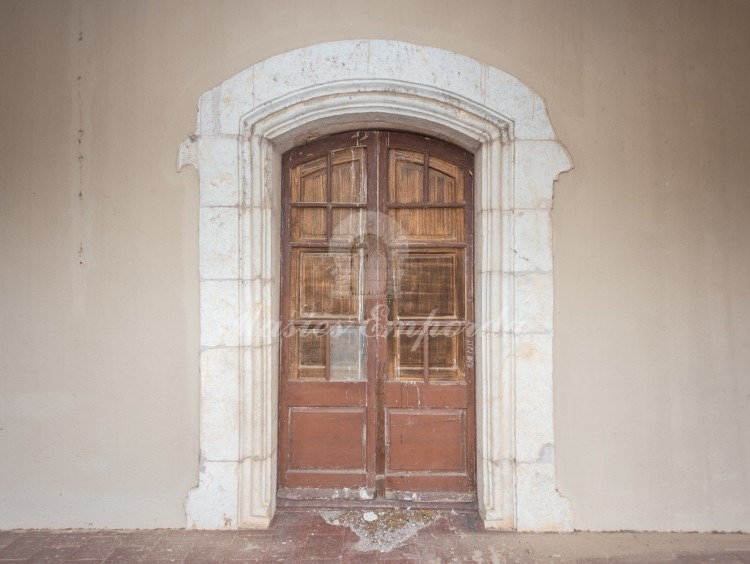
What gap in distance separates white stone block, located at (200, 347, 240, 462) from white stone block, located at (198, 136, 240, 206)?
3.04ft

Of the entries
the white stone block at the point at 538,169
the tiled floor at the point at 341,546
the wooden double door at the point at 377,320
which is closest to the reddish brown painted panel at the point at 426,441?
the wooden double door at the point at 377,320

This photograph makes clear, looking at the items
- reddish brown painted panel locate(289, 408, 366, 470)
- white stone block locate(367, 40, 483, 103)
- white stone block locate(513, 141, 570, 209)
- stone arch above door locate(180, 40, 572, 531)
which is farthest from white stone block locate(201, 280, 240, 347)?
white stone block locate(513, 141, 570, 209)

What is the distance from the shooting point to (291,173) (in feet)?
10.9

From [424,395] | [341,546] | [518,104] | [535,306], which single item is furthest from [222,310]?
[518,104]

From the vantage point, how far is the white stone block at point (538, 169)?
2963 millimetres

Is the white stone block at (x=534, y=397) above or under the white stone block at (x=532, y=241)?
under

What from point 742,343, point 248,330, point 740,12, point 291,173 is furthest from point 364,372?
point 740,12

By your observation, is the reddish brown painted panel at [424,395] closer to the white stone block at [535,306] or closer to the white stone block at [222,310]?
the white stone block at [535,306]

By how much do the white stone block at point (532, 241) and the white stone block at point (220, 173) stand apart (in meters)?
1.74

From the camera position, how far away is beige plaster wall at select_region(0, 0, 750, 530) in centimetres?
296

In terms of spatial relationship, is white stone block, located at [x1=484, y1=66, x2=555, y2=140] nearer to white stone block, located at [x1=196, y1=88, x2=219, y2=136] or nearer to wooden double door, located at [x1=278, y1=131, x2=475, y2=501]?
wooden double door, located at [x1=278, y1=131, x2=475, y2=501]

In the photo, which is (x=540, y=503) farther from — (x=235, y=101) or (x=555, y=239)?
(x=235, y=101)

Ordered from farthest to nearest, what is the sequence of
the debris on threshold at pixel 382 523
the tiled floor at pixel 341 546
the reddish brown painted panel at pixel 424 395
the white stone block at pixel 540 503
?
the reddish brown painted panel at pixel 424 395
the white stone block at pixel 540 503
the debris on threshold at pixel 382 523
the tiled floor at pixel 341 546

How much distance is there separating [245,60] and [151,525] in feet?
9.65
